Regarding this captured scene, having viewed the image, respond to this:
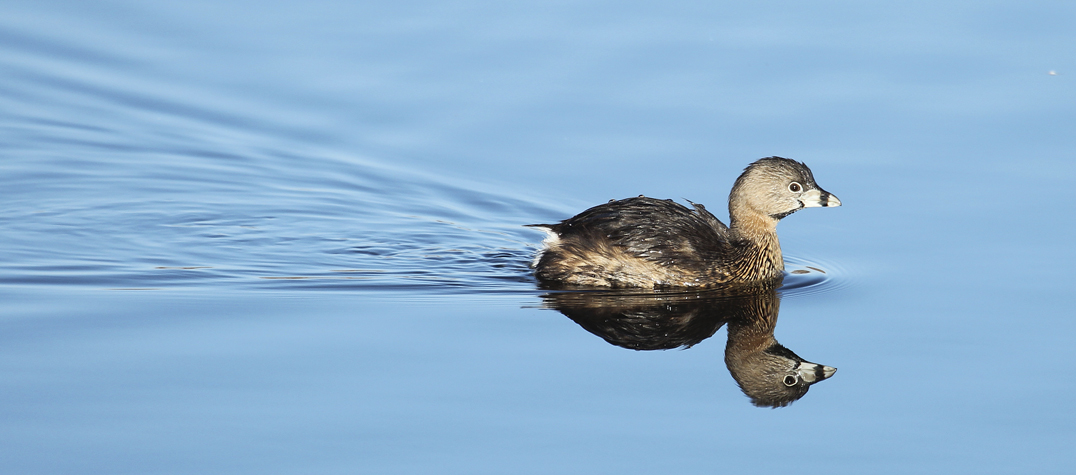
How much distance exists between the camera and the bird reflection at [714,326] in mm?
7996

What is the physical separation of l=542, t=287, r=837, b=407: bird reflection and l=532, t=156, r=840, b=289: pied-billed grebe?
0.57 feet

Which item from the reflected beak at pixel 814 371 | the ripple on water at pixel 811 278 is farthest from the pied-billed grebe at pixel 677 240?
the reflected beak at pixel 814 371

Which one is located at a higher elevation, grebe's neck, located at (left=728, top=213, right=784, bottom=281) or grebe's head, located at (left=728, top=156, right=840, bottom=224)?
grebe's head, located at (left=728, top=156, right=840, bottom=224)

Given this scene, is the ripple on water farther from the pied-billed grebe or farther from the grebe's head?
the grebe's head

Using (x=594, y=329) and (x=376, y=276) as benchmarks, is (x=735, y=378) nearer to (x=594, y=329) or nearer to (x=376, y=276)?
(x=594, y=329)

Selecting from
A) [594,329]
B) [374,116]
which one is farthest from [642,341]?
[374,116]

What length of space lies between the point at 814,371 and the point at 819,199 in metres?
2.44

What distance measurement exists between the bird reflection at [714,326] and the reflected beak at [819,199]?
2.47ft

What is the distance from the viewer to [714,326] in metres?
9.09

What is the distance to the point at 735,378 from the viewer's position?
802 centimetres

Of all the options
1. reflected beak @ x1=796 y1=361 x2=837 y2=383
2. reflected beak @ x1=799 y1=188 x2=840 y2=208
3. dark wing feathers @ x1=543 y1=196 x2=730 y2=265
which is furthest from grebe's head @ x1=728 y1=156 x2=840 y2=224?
reflected beak @ x1=796 y1=361 x2=837 y2=383

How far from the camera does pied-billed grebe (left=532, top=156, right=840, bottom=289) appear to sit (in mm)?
10031

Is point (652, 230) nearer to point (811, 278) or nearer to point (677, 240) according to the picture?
point (677, 240)

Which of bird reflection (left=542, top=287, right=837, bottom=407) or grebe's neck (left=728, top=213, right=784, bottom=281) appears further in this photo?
grebe's neck (left=728, top=213, right=784, bottom=281)
